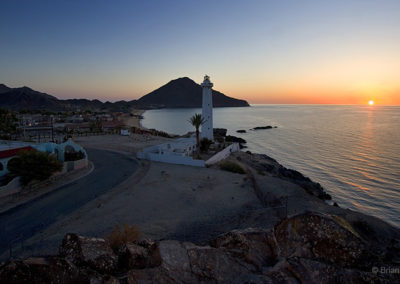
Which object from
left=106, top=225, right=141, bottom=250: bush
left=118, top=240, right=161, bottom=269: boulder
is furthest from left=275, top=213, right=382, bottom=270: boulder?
left=106, top=225, right=141, bottom=250: bush

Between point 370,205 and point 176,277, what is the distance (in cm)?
2085

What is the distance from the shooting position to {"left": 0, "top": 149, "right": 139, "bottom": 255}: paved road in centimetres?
1100

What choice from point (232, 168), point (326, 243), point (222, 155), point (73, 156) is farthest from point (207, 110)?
point (326, 243)

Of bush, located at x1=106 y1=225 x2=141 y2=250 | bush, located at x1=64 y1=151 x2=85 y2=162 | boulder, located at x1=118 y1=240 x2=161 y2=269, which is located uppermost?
bush, located at x1=64 y1=151 x2=85 y2=162

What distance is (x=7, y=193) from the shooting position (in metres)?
14.8

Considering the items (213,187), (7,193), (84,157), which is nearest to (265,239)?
(213,187)

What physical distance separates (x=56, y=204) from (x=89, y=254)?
404 inches

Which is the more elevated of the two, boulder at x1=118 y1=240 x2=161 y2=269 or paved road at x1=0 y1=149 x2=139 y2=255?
boulder at x1=118 y1=240 x2=161 y2=269

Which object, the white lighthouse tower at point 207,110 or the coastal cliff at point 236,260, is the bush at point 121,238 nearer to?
the coastal cliff at point 236,260

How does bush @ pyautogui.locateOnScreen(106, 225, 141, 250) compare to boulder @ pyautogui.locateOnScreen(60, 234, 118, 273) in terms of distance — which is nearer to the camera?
boulder @ pyautogui.locateOnScreen(60, 234, 118, 273)

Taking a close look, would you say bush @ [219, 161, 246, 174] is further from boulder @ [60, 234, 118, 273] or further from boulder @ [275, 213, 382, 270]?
boulder @ [60, 234, 118, 273]

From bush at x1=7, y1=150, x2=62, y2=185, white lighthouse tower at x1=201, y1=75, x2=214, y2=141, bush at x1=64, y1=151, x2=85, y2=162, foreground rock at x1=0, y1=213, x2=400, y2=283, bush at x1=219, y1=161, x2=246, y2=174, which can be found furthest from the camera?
white lighthouse tower at x1=201, y1=75, x2=214, y2=141

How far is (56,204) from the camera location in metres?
14.1

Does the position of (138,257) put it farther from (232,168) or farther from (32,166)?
(232,168)
